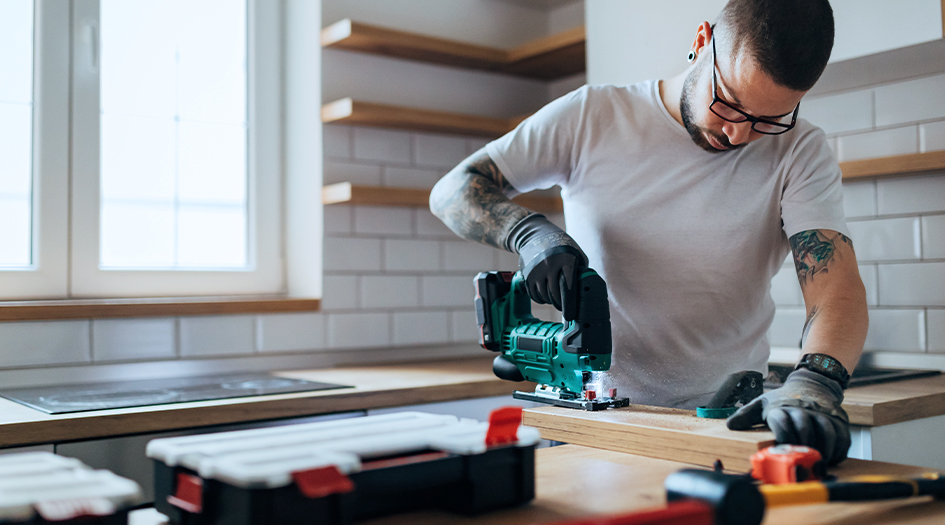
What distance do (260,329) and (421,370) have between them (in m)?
0.49

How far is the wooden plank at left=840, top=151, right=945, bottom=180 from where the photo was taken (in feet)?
6.15

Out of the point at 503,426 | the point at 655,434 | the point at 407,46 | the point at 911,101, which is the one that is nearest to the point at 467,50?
the point at 407,46

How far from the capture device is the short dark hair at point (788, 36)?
1.12 meters

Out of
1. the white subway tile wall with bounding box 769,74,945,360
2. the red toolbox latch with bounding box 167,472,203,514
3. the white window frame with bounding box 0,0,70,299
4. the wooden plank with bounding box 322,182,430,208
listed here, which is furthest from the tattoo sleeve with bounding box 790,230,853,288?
the white window frame with bounding box 0,0,70,299

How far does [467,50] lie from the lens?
2564 mm

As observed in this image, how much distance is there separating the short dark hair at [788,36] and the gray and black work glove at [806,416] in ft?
1.43

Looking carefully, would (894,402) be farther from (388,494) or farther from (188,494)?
(188,494)

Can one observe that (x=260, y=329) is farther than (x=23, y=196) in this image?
Yes

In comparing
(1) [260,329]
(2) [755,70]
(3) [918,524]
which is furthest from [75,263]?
(3) [918,524]

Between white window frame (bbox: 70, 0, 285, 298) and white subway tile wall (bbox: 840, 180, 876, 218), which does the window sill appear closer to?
white window frame (bbox: 70, 0, 285, 298)

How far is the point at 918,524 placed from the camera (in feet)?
2.38

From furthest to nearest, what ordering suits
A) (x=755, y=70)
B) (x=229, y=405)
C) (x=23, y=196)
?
(x=23, y=196)
(x=229, y=405)
(x=755, y=70)

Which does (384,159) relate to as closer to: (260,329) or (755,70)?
(260,329)

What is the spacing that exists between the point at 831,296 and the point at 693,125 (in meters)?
0.38
